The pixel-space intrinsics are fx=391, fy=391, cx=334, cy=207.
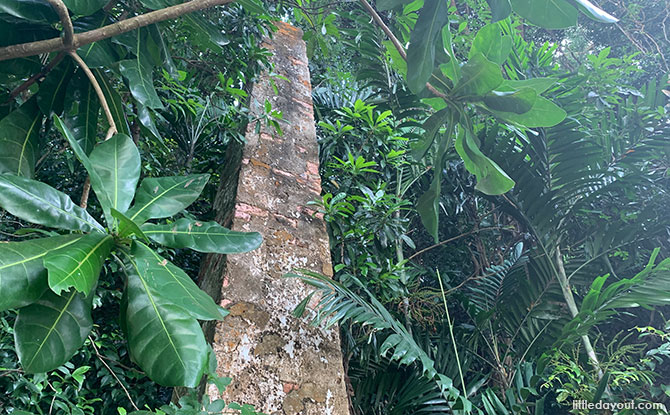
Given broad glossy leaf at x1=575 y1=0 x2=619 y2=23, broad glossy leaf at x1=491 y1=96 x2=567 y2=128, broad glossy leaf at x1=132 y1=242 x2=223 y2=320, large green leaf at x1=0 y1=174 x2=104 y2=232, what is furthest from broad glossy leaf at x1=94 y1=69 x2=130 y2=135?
broad glossy leaf at x1=575 y1=0 x2=619 y2=23

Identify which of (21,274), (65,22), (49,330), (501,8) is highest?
(501,8)

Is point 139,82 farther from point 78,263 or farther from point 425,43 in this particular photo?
point 425,43

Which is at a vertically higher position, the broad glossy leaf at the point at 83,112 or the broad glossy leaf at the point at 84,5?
the broad glossy leaf at the point at 84,5

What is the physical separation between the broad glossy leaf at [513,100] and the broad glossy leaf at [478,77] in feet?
0.07

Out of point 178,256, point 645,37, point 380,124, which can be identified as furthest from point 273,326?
point 645,37

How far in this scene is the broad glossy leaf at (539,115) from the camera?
87 centimetres

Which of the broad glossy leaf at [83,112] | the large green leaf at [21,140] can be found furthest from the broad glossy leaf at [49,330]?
the broad glossy leaf at [83,112]

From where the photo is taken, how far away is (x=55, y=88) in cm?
94

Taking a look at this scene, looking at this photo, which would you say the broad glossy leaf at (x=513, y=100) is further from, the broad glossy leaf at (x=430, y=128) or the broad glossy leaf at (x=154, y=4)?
the broad glossy leaf at (x=154, y=4)

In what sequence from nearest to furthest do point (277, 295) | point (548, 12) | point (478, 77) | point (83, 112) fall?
point (548, 12)
point (478, 77)
point (83, 112)
point (277, 295)

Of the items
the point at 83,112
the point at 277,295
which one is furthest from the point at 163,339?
the point at 277,295

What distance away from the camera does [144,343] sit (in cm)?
58

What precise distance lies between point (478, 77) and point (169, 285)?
29.0 inches

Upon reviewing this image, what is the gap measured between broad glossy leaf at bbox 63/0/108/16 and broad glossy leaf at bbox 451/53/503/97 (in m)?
0.75
